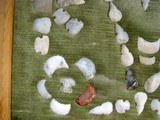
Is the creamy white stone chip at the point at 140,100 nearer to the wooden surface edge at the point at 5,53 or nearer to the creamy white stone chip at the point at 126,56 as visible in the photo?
the creamy white stone chip at the point at 126,56

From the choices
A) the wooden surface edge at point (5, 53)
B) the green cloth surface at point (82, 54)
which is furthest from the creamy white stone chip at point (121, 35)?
the wooden surface edge at point (5, 53)

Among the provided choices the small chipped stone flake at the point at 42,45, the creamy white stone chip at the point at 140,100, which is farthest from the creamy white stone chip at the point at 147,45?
the small chipped stone flake at the point at 42,45

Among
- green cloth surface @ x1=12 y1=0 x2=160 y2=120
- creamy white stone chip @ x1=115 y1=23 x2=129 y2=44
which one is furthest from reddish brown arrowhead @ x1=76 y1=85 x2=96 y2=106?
creamy white stone chip @ x1=115 y1=23 x2=129 y2=44

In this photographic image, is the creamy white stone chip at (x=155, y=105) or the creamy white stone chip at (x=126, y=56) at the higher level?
the creamy white stone chip at (x=126, y=56)

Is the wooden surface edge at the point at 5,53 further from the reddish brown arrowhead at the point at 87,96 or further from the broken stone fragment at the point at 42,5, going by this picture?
the reddish brown arrowhead at the point at 87,96

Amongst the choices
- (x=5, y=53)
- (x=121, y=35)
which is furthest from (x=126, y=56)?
(x=5, y=53)

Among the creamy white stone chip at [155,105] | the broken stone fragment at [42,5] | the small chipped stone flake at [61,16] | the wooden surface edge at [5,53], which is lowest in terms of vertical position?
the creamy white stone chip at [155,105]

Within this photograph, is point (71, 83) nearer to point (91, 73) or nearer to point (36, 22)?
point (91, 73)

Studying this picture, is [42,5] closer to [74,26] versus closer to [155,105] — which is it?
[74,26]
